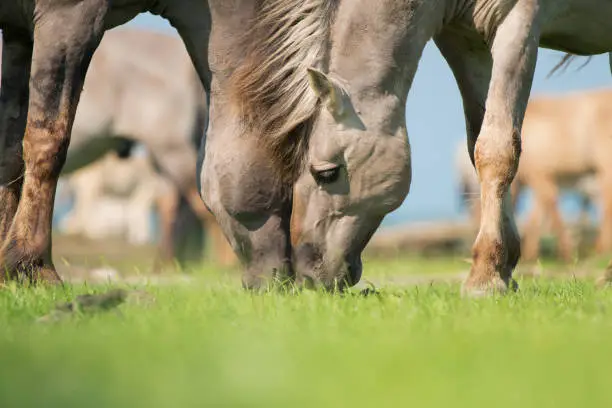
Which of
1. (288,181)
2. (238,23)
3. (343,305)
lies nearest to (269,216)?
(288,181)

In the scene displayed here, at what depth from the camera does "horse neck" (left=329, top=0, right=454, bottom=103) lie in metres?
4.61

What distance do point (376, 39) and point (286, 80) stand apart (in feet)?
1.61

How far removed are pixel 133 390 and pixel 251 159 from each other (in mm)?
2948

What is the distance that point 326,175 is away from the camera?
4.61m

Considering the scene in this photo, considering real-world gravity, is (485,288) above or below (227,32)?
below

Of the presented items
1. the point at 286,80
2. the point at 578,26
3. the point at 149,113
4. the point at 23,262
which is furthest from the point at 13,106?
the point at 149,113

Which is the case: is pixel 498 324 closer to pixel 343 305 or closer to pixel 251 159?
pixel 343 305

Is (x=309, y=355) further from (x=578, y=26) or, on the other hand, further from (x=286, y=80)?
(x=578, y=26)

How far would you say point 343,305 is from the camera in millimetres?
3428

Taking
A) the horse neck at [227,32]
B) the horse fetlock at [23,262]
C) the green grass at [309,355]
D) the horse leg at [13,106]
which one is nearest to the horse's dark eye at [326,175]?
the horse neck at [227,32]

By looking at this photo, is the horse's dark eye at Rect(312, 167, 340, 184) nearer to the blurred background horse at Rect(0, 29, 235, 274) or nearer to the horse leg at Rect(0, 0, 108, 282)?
the horse leg at Rect(0, 0, 108, 282)

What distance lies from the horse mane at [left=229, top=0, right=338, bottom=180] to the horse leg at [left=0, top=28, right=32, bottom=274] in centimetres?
141

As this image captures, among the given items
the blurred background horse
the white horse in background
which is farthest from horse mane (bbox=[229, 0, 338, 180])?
the white horse in background

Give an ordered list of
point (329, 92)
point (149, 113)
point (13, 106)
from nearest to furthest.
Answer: point (329, 92) → point (13, 106) → point (149, 113)
